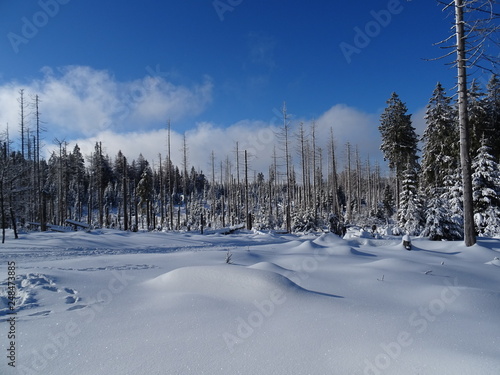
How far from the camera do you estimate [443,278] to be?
504 cm

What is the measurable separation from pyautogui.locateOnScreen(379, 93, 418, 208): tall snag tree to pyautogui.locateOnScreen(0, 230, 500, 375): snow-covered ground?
22130 mm

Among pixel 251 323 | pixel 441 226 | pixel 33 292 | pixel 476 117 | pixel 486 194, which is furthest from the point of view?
pixel 476 117

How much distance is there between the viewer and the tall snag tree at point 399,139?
24.9 metres

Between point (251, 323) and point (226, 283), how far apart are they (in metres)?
1.12

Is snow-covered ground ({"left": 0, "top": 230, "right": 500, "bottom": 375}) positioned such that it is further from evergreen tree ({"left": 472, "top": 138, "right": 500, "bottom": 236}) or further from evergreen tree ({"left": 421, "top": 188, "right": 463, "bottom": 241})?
evergreen tree ({"left": 472, "top": 138, "right": 500, "bottom": 236})

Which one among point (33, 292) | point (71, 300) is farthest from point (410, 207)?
point (33, 292)

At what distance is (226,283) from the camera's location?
4.06 m

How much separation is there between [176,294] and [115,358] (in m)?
1.52

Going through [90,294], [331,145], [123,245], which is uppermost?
[331,145]

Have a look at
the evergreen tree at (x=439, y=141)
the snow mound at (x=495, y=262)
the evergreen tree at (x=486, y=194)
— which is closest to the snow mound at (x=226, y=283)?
the snow mound at (x=495, y=262)

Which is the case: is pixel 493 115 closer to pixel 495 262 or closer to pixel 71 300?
pixel 495 262

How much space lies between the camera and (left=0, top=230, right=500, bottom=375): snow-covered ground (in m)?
2.26

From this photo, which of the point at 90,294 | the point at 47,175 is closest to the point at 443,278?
the point at 90,294

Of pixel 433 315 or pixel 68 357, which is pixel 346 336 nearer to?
pixel 433 315
